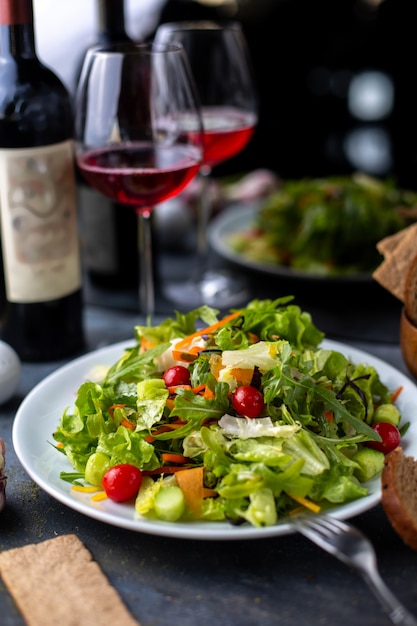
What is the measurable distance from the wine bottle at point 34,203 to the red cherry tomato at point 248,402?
2.34 ft

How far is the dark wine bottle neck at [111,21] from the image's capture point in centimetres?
198

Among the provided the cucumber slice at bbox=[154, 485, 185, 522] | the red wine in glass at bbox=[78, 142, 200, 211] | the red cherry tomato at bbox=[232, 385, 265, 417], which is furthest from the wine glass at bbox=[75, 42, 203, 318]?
the cucumber slice at bbox=[154, 485, 185, 522]

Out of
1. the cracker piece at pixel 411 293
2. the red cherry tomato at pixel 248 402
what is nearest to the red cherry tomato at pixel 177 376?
the red cherry tomato at pixel 248 402

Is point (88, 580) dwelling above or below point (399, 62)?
below

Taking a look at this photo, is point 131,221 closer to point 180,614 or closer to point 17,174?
point 17,174

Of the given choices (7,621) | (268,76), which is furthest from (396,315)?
(268,76)

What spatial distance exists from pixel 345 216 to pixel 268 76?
2.09 metres

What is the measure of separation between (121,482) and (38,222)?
0.76 m

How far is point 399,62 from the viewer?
3873 millimetres

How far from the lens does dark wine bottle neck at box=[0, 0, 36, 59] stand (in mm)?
1596

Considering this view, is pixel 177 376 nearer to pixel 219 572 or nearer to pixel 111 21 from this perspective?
pixel 219 572

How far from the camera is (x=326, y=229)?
86.9 inches

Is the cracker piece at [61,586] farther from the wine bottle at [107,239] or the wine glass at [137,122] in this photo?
the wine bottle at [107,239]

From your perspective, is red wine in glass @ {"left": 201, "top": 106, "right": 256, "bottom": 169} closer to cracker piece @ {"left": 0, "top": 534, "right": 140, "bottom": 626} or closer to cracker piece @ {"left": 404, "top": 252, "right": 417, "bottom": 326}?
cracker piece @ {"left": 404, "top": 252, "right": 417, "bottom": 326}
